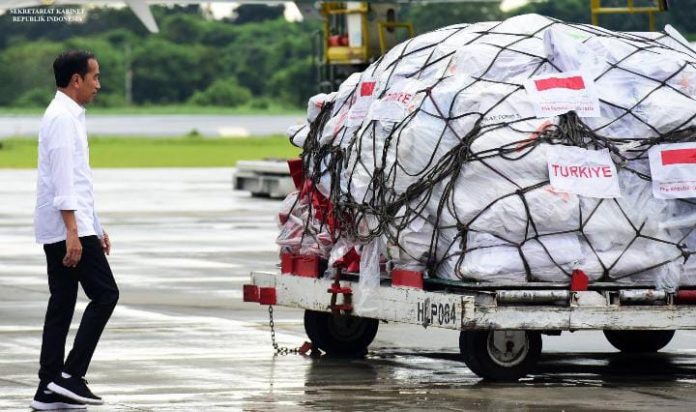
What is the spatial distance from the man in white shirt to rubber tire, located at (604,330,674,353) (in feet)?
12.8

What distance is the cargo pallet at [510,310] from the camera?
9.68 meters

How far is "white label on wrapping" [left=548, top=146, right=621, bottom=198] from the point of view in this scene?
9.84 meters

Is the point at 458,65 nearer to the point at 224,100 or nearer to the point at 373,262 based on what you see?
the point at 373,262

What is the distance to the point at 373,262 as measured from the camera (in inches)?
415

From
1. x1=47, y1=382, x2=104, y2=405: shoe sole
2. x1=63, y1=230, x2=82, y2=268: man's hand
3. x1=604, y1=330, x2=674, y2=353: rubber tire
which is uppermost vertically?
x1=63, y1=230, x2=82, y2=268: man's hand

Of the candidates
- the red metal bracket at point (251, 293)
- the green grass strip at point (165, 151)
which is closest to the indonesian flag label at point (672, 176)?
the red metal bracket at point (251, 293)

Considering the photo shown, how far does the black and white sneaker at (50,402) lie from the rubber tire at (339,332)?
8.56ft

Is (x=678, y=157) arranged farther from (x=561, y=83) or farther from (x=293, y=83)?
(x=293, y=83)

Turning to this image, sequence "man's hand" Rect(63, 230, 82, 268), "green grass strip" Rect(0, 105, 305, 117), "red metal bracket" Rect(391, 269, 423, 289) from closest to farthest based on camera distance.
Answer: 1. "man's hand" Rect(63, 230, 82, 268)
2. "red metal bracket" Rect(391, 269, 423, 289)
3. "green grass strip" Rect(0, 105, 305, 117)

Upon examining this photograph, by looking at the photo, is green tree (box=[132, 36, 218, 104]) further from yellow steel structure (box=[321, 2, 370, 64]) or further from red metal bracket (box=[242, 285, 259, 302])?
red metal bracket (box=[242, 285, 259, 302])

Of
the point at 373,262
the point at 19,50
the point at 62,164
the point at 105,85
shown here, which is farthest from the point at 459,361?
the point at 105,85

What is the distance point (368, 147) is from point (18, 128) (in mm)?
60416

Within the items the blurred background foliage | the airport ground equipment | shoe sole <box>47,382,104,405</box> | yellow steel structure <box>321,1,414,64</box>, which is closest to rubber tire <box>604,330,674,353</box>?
shoe sole <box>47,382,104,405</box>

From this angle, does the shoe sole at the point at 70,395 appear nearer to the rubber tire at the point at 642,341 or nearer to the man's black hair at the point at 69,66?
the man's black hair at the point at 69,66
